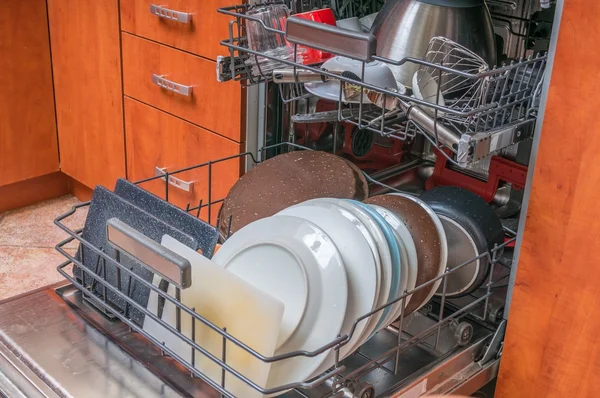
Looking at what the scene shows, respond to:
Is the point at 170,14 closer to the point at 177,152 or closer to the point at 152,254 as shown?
the point at 177,152

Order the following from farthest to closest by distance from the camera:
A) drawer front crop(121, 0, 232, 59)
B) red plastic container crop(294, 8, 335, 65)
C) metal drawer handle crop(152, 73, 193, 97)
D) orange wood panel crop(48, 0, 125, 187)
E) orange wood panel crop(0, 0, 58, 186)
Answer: orange wood panel crop(0, 0, 58, 186), orange wood panel crop(48, 0, 125, 187), metal drawer handle crop(152, 73, 193, 97), drawer front crop(121, 0, 232, 59), red plastic container crop(294, 8, 335, 65)

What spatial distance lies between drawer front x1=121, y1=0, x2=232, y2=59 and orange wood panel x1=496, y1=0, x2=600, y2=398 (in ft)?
2.56

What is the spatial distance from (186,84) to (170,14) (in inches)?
5.9

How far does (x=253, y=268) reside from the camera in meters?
0.93

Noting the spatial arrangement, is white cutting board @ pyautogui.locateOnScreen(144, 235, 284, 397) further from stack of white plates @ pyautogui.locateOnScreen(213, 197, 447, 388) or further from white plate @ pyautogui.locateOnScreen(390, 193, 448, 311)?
white plate @ pyautogui.locateOnScreen(390, 193, 448, 311)

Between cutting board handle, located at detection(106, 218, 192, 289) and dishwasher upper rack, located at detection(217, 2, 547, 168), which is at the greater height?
dishwasher upper rack, located at detection(217, 2, 547, 168)

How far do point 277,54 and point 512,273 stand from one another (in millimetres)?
442

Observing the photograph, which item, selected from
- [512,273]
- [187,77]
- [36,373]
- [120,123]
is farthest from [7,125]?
[512,273]

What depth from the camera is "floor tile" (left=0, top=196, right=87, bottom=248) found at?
2.16 meters

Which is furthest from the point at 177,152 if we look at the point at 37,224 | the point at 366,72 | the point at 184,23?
the point at 366,72

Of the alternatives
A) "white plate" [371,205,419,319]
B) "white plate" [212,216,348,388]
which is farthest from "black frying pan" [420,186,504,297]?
"white plate" [212,216,348,388]

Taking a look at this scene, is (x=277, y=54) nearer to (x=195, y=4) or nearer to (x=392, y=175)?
(x=392, y=175)

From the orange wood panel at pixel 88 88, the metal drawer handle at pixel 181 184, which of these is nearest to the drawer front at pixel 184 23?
the orange wood panel at pixel 88 88

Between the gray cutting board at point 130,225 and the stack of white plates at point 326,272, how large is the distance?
3.2 inches
